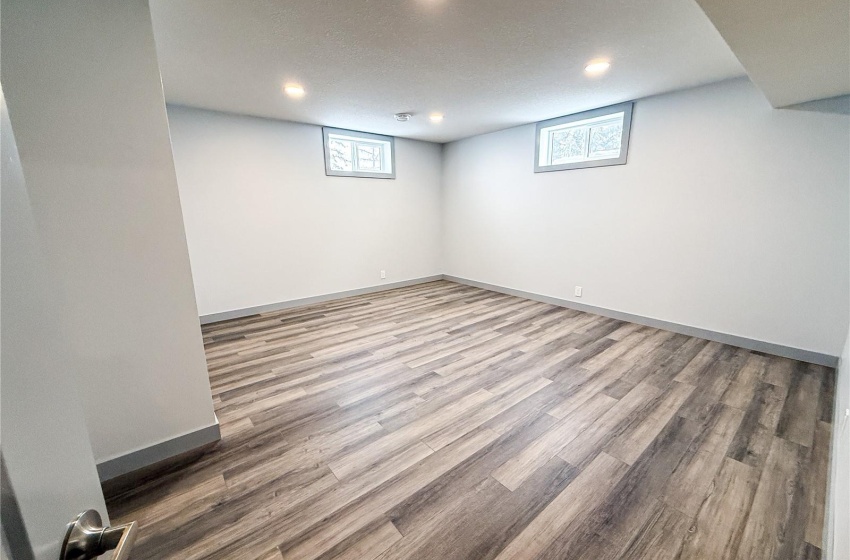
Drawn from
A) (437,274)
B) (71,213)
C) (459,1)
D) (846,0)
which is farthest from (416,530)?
(437,274)

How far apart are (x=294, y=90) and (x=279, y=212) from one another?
1.74 m

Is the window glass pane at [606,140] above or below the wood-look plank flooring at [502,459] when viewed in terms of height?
above

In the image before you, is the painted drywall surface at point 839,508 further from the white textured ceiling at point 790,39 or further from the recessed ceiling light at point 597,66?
the recessed ceiling light at point 597,66

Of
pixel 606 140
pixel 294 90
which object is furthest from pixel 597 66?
pixel 294 90

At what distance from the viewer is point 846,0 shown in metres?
1.29

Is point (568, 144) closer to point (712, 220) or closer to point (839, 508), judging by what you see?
point (712, 220)

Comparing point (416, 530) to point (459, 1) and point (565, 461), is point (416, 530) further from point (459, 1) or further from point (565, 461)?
point (459, 1)

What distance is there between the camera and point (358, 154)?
505cm

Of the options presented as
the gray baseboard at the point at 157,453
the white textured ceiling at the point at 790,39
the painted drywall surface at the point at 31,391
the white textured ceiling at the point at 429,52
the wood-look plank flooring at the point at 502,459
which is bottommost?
the wood-look plank flooring at the point at 502,459

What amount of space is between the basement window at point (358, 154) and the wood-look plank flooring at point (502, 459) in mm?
2876

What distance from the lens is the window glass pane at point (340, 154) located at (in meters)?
4.71

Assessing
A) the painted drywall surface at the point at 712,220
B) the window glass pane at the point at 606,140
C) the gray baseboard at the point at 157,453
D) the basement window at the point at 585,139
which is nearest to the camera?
the gray baseboard at the point at 157,453

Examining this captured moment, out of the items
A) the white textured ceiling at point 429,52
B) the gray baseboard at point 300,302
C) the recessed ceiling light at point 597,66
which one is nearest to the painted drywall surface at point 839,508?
the white textured ceiling at point 429,52

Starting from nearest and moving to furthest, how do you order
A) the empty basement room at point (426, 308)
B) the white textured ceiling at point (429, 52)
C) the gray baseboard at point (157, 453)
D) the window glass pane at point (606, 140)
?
the empty basement room at point (426, 308) < the gray baseboard at point (157, 453) < the white textured ceiling at point (429, 52) < the window glass pane at point (606, 140)
